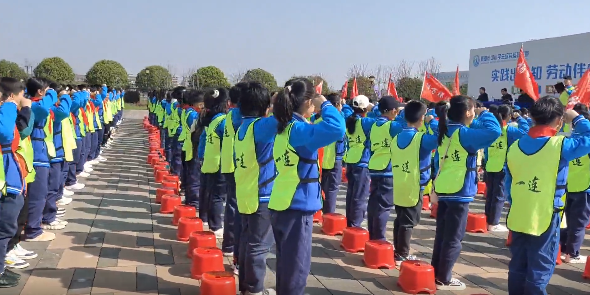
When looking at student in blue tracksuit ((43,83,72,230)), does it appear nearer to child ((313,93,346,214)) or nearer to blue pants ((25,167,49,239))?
blue pants ((25,167,49,239))

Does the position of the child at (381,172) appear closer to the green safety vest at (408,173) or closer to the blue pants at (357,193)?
the green safety vest at (408,173)

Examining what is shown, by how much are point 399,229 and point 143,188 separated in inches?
230

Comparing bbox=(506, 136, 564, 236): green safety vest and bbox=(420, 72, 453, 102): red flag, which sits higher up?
bbox=(420, 72, 453, 102): red flag

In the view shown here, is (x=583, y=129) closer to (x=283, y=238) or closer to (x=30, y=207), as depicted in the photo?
(x=283, y=238)

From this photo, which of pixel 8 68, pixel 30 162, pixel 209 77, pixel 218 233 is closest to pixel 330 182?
pixel 218 233

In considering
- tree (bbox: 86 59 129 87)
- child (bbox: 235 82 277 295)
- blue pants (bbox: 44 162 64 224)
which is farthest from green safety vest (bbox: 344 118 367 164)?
tree (bbox: 86 59 129 87)

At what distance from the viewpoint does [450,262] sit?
15.1ft

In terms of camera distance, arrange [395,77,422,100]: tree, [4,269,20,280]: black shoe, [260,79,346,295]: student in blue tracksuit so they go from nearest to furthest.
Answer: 1. [260,79,346,295]: student in blue tracksuit
2. [4,269,20,280]: black shoe
3. [395,77,422,100]: tree


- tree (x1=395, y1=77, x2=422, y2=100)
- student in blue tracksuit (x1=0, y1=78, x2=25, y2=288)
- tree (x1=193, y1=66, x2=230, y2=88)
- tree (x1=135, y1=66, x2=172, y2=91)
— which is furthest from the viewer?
tree (x1=135, y1=66, x2=172, y2=91)

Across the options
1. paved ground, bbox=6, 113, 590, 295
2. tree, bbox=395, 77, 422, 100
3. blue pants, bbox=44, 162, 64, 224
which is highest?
tree, bbox=395, 77, 422, 100

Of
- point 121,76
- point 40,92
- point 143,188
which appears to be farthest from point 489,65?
point 121,76

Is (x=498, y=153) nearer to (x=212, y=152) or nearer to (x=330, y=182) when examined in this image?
(x=330, y=182)

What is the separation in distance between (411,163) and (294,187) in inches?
76.6

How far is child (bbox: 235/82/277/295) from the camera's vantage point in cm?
400
